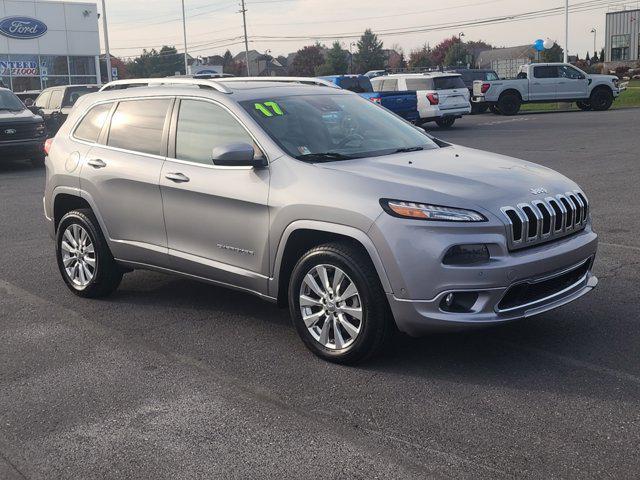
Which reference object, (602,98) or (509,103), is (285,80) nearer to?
(509,103)

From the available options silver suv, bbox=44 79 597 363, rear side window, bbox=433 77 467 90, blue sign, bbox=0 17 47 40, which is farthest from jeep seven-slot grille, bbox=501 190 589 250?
blue sign, bbox=0 17 47 40

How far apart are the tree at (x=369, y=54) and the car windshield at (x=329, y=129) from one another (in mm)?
101270

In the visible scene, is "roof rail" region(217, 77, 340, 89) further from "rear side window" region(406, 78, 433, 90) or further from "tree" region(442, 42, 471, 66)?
"tree" region(442, 42, 471, 66)

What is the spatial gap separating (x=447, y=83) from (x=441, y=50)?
9679 cm

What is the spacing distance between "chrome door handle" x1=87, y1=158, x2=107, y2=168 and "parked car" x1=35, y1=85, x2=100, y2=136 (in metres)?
16.5

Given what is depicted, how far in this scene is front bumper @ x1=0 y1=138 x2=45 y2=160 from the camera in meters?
17.7

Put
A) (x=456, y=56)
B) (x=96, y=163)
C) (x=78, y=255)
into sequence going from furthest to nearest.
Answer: (x=456, y=56)
(x=78, y=255)
(x=96, y=163)

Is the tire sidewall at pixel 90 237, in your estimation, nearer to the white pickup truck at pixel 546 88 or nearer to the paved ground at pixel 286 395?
the paved ground at pixel 286 395

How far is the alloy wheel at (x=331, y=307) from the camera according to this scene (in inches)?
191

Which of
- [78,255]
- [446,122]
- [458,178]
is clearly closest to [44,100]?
[446,122]

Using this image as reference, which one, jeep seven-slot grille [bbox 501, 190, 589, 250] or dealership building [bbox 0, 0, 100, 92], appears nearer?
jeep seven-slot grille [bbox 501, 190, 589, 250]

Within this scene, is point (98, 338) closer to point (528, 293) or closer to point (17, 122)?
point (528, 293)

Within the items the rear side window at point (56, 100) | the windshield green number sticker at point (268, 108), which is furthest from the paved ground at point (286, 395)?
the rear side window at point (56, 100)

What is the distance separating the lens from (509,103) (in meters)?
31.7
